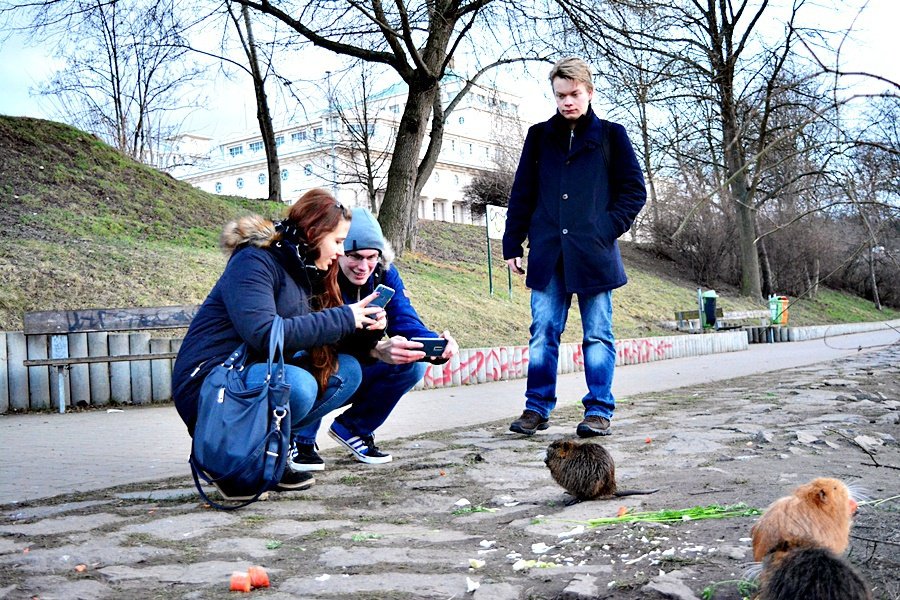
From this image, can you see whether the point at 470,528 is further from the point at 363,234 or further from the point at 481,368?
the point at 481,368

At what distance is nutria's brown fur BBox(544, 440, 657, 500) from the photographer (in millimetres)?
3559

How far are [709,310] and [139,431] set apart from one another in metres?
16.3

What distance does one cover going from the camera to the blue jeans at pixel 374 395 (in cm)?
486

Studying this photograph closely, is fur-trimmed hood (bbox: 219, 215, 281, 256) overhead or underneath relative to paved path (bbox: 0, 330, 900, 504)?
overhead

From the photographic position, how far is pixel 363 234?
15.2 ft

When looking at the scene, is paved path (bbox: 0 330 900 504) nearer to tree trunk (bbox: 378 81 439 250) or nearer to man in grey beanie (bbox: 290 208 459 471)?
man in grey beanie (bbox: 290 208 459 471)

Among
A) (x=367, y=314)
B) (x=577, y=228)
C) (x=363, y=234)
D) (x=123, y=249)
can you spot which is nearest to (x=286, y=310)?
(x=367, y=314)

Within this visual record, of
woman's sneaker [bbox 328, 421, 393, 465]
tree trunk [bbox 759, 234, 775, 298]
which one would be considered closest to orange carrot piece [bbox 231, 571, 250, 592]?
woman's sneaker [bbox 328, 421, 393, 465]

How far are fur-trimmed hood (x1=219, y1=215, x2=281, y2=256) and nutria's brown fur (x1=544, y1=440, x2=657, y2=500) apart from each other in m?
1.62

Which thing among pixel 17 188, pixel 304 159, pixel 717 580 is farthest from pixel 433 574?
pixel 304 159

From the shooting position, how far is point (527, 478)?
14.1 feet

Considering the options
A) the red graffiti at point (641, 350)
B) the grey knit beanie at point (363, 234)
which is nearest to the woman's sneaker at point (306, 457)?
the grey knit beanie at point (363, 234)

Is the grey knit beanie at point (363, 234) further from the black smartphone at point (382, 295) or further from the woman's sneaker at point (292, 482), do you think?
the woman's sneaker at point (292, 482)

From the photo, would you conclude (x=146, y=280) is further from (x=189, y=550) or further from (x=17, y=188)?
(x=189, y=550)
